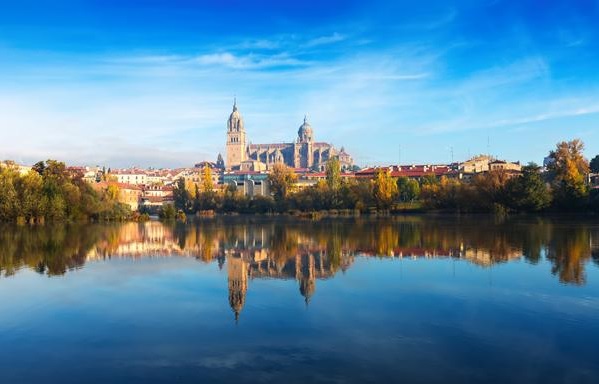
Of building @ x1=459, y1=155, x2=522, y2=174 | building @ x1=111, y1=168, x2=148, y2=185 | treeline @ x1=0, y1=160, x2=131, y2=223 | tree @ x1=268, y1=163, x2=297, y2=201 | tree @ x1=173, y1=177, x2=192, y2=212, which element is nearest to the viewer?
treeline @ x1=0, y1=160, x2=131, y2=223

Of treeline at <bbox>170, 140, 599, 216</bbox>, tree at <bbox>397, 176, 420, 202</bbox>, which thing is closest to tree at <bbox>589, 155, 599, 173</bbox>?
treeline at <bbox>170, 140, 599, 216</bbox>

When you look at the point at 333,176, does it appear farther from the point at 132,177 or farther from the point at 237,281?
the point at 132,177

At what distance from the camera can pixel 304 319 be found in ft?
34.8

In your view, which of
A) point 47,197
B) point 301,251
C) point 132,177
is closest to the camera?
point 301,251

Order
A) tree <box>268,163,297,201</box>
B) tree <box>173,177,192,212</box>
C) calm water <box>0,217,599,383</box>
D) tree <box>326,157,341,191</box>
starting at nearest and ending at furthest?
calm water <box>0,217,599,383</box> → tree <box>268,163,297,201</box> → tree <box>326,157,341,191</box> → tree <box>173,177,192,212</box>

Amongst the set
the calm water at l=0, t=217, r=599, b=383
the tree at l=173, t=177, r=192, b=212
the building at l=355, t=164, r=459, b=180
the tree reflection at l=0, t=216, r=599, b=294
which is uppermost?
the building at l=355, t=164, r=459, b=180

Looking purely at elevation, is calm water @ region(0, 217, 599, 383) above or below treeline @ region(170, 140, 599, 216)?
below

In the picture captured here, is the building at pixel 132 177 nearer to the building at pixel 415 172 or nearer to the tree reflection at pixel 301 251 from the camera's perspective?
the building at pixel 415 172

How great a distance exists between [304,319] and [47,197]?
1723 inches

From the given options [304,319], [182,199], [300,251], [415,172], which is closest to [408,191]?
[182,199]

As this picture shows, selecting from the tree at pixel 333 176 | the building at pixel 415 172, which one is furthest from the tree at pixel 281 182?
the building at pixel 415 172

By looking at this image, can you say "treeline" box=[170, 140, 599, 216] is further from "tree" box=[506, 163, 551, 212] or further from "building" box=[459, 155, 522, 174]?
"building" box=[459, 155, 522, 174]

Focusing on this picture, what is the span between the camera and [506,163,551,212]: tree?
57562 millimetres

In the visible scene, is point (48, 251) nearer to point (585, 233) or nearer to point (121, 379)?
point (121, 379)
